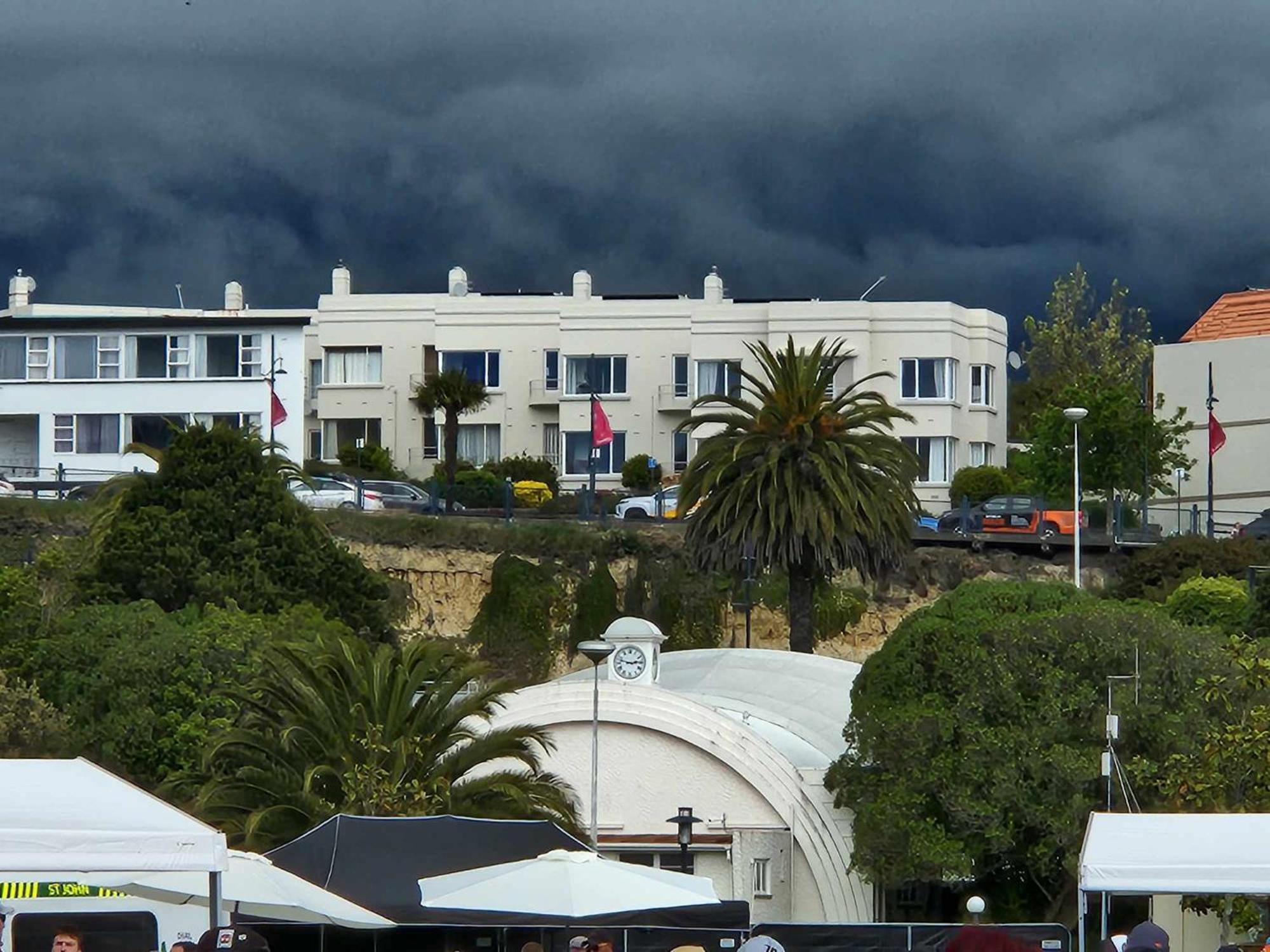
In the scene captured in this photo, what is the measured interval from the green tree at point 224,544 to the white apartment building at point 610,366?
105 feet

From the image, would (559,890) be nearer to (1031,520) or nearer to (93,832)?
(93,832)

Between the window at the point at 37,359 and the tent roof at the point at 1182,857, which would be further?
the window at the point at 37,359

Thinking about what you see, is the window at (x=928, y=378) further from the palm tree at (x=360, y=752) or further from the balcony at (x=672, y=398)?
the palm tree at (x=360, y=752)

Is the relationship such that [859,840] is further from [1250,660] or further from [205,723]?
[205,723]

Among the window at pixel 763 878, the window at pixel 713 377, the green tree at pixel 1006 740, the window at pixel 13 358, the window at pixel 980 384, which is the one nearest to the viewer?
the green tree at pixel 1006 740

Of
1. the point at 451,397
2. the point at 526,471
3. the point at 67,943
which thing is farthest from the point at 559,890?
the point at 526,471

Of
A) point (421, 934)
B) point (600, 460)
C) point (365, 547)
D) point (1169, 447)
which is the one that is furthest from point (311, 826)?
point (600, 460)

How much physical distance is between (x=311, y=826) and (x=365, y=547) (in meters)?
34.5

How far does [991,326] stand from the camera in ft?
305

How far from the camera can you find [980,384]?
9231 cm

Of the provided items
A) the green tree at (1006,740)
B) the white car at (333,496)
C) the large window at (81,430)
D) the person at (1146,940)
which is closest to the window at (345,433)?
the large window at (81,430)

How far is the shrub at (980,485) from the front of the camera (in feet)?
268

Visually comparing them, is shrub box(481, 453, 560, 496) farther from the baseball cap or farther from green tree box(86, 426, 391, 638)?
the baseball cap

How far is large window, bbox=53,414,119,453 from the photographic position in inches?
3248
